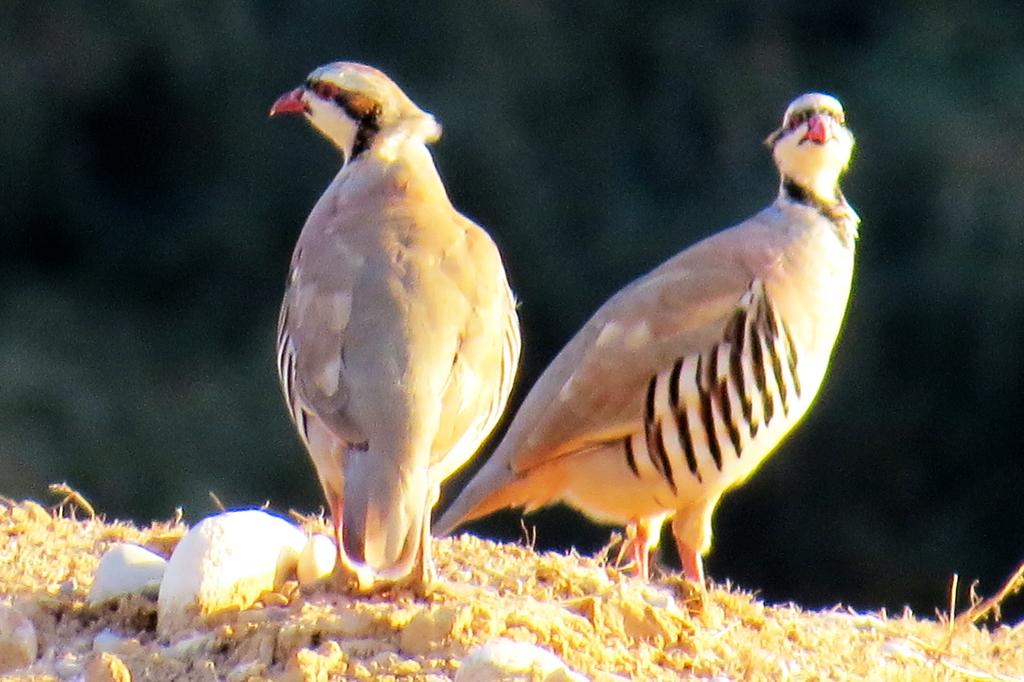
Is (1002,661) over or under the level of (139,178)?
under

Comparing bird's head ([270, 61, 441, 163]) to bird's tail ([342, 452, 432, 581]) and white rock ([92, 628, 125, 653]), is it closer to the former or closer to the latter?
bird's tail ([342, 452, 432, 581])

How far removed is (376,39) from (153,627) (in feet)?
43.9

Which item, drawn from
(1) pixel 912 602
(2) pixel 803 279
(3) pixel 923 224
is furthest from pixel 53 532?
(3) pixel 923 224

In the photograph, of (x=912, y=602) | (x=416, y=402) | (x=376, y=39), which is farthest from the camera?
(x=376, y=39)

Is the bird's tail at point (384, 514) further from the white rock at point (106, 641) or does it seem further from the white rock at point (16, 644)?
the white rock at point (16, 644)

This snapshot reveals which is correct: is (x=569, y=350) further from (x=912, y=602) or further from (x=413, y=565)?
(x=912, y=602)

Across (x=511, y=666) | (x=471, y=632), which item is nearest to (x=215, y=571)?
(x=471, y=632)

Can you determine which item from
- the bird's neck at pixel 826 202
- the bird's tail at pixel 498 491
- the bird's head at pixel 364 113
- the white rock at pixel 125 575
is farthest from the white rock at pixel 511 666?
the bird's neck at pixel 826 202

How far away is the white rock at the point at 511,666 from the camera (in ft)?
13.2

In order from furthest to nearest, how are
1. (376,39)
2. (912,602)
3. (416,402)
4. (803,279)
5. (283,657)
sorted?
(376,39), (912,602), (803,279), (416,402), (283,657)

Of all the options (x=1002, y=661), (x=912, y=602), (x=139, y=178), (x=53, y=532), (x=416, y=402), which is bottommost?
(x=912, y=602)

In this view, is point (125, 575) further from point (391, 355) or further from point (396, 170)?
point (396, 170)

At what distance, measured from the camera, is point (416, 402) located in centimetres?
462

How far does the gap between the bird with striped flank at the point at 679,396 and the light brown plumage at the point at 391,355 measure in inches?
36.5
